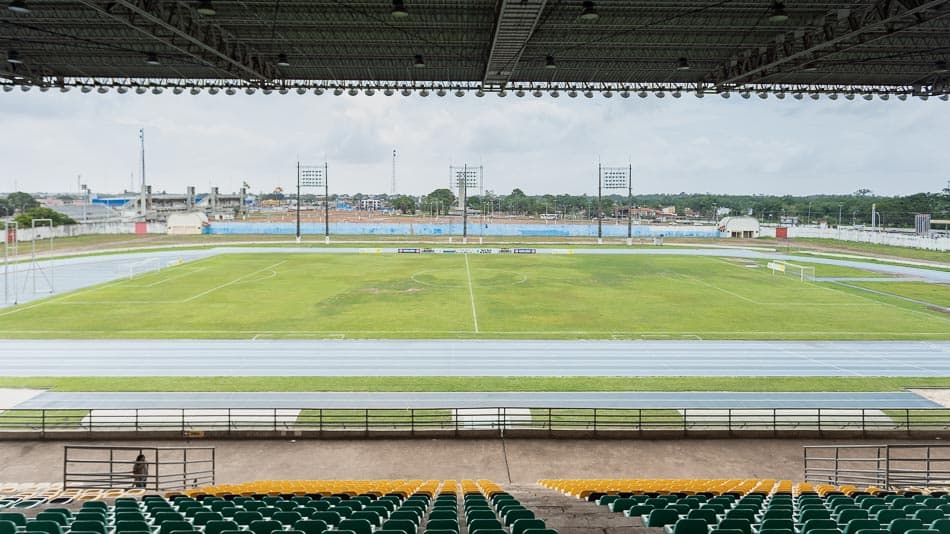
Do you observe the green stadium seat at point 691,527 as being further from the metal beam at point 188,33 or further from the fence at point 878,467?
the metal beam at point 188,33

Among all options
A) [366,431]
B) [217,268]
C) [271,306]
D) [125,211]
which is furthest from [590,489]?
[125,211]

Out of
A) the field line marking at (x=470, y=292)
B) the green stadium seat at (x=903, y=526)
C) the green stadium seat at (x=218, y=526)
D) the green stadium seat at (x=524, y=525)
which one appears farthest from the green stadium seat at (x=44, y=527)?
the field line marking at (x=470, y=292)

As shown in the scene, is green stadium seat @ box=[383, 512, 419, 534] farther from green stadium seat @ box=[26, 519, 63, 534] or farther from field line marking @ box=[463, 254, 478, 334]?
field line marking @ box=[463, 254, 478, 334]

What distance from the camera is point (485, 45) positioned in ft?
86.0

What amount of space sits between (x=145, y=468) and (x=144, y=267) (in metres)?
56.2

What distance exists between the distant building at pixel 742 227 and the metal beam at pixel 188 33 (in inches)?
3782

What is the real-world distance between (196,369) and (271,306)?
1617 cm

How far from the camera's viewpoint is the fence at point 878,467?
14.7 meters

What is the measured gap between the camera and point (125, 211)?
467ft

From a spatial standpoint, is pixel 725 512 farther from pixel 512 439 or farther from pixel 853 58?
pixel 853 58

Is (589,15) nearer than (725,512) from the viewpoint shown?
No

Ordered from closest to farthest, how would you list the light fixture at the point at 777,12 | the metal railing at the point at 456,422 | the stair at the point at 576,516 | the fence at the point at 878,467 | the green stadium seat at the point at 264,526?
1. the green stadium seat at the point at 264,526
2. the stair at the point at 576,516
3. the fence at the point at 878,467
4. the metal railing at the point at 456,422
5. the light fixture at the point at 777,12

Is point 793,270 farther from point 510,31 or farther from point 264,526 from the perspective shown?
point 264,526

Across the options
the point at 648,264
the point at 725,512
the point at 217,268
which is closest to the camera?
the point at 725,512
